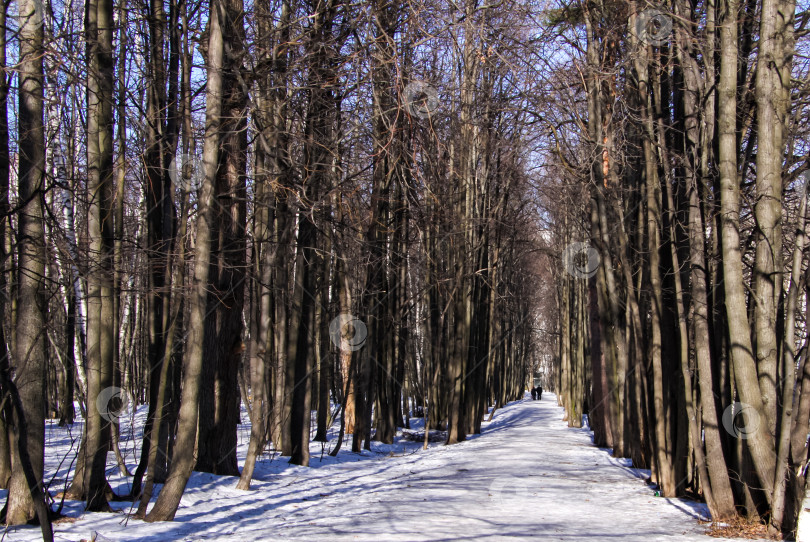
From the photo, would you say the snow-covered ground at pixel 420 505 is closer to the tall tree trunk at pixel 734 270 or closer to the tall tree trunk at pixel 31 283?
the tall tree trunk at pixel 31 283

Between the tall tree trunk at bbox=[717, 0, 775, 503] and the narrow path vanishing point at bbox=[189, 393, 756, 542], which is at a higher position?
the tall tree trunk at bbox=[717, 0, 775, 503]

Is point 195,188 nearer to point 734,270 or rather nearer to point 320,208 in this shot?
point 320,208

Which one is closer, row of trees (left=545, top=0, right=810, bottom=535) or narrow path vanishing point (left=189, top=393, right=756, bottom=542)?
narrow path vanishing point (left=189, top=393, right=756, bottom=542)

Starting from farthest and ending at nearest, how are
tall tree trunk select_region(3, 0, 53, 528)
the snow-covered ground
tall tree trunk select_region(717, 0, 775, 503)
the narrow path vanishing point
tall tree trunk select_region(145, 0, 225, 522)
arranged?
tall tree trunk select_region(145, 0, 225, 522)
tall tree trunk select_region(717, 0, 775, 503)
the narrow path vanishing point
the snow-covered ground
tall tree trunk select_region(3, 0, 53, 528)

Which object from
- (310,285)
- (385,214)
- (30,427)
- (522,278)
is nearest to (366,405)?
(310,285)

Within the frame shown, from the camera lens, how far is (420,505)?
29.9 feet

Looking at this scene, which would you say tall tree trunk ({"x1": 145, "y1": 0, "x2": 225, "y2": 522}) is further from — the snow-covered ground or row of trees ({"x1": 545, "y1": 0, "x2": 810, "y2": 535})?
row of trees ({"x1": 545, "y1": 0, "x2": 810, "y2": 535})

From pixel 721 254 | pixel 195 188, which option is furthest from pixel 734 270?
pixel 195 188

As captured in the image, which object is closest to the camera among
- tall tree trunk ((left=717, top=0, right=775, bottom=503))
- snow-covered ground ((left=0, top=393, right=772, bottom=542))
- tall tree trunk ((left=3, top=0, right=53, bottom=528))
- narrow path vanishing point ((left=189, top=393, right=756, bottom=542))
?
tall tree trunk ((left=3, top=0, right=53, bottom=528))

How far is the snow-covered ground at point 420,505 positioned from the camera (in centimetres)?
722

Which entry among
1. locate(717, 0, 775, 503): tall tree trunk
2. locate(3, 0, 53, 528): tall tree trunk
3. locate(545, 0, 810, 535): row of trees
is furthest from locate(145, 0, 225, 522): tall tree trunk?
locate(717, 0, 775, 503): tall tree trunk

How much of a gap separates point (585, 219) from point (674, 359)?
1155 cm

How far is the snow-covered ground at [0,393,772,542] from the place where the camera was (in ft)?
23.7

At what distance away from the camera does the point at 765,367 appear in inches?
302
